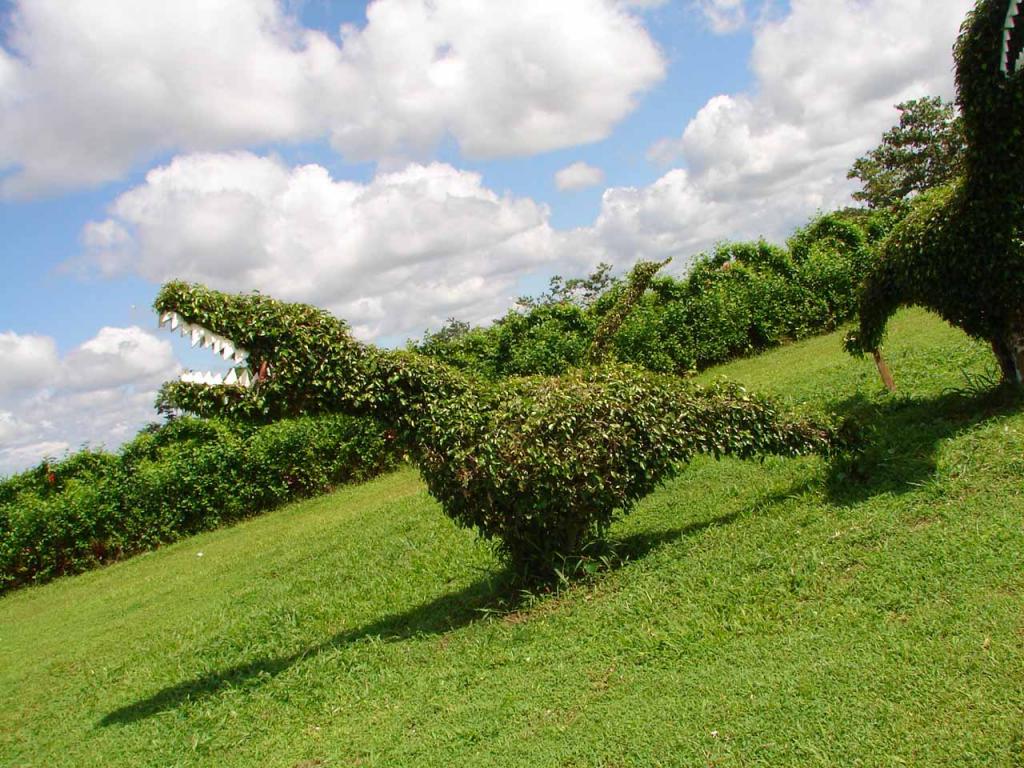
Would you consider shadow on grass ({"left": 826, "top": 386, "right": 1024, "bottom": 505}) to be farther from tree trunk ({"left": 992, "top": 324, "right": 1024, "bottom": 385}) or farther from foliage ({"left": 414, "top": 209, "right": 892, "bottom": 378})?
foliage ({"left": 414, "top": 209, "right": 892, "bottom": 378})

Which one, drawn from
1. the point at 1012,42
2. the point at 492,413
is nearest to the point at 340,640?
the point at 492,413

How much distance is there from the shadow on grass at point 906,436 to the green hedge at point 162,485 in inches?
323

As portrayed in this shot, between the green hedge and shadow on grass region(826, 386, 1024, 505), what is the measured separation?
821cm

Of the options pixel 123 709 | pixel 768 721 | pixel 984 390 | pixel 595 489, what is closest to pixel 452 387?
pixel 595 489

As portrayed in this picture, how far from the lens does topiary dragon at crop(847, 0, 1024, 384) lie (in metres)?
5.05

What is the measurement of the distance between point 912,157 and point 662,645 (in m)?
33.1

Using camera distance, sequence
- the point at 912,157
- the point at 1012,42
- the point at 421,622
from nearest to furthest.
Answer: the point at 1012,42 → the point at 421,622 → the point at 912,157

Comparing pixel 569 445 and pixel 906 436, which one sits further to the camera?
pixel 906 436

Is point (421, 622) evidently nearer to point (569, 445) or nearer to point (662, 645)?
point (569, 445)

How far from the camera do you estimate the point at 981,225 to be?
220 inches

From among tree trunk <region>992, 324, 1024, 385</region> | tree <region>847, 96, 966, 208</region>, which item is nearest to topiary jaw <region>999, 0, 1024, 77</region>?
tree trunk <region>992, 324, 1024, 385</region>

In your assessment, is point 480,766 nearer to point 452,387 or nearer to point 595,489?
point 595,489

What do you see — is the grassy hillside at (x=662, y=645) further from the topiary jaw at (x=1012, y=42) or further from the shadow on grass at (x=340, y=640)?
the topiary jaw at (x=1012, y=42)

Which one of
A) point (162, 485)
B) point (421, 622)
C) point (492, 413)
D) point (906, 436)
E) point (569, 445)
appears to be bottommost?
point (421, 622)
